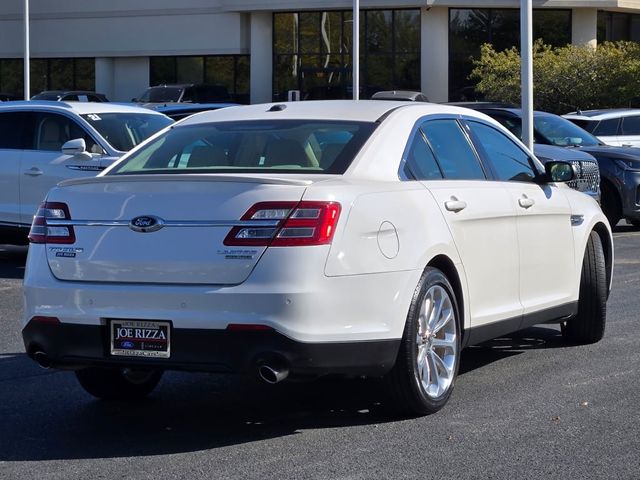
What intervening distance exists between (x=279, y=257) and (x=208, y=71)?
1708 inches

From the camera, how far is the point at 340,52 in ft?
148

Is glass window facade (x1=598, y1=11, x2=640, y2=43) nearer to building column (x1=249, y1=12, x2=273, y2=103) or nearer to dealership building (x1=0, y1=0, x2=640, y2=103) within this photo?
dealership building (x1=0, y1=0, x2=640, y2=103)

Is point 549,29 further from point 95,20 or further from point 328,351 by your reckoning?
point 328,351

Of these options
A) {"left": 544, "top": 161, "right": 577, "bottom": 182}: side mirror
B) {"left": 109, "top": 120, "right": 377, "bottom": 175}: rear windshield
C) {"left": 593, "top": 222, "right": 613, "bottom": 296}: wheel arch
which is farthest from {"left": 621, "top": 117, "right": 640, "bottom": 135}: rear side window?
{"left": 109, "top": 120, "right": 377, "bottom": 175}: rear windshield

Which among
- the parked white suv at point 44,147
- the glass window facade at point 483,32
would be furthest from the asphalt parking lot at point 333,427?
the glass window facade at point 483,32

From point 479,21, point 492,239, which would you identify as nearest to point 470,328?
point 492,239

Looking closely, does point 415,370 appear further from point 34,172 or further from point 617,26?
point 617,26

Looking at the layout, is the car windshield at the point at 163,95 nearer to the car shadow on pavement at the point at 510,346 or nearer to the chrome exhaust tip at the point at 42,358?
the car shadow on pavement at the point at 510,346

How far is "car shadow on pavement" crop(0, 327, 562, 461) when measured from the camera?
239 inches

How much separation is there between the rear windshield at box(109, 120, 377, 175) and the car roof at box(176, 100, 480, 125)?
3.5 inches

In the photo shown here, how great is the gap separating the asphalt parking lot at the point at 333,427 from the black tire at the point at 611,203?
9308mm

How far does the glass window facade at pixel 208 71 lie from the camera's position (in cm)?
4756

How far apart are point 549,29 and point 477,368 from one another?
124 ft

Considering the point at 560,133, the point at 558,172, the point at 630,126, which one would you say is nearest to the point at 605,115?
the point at 630,126
